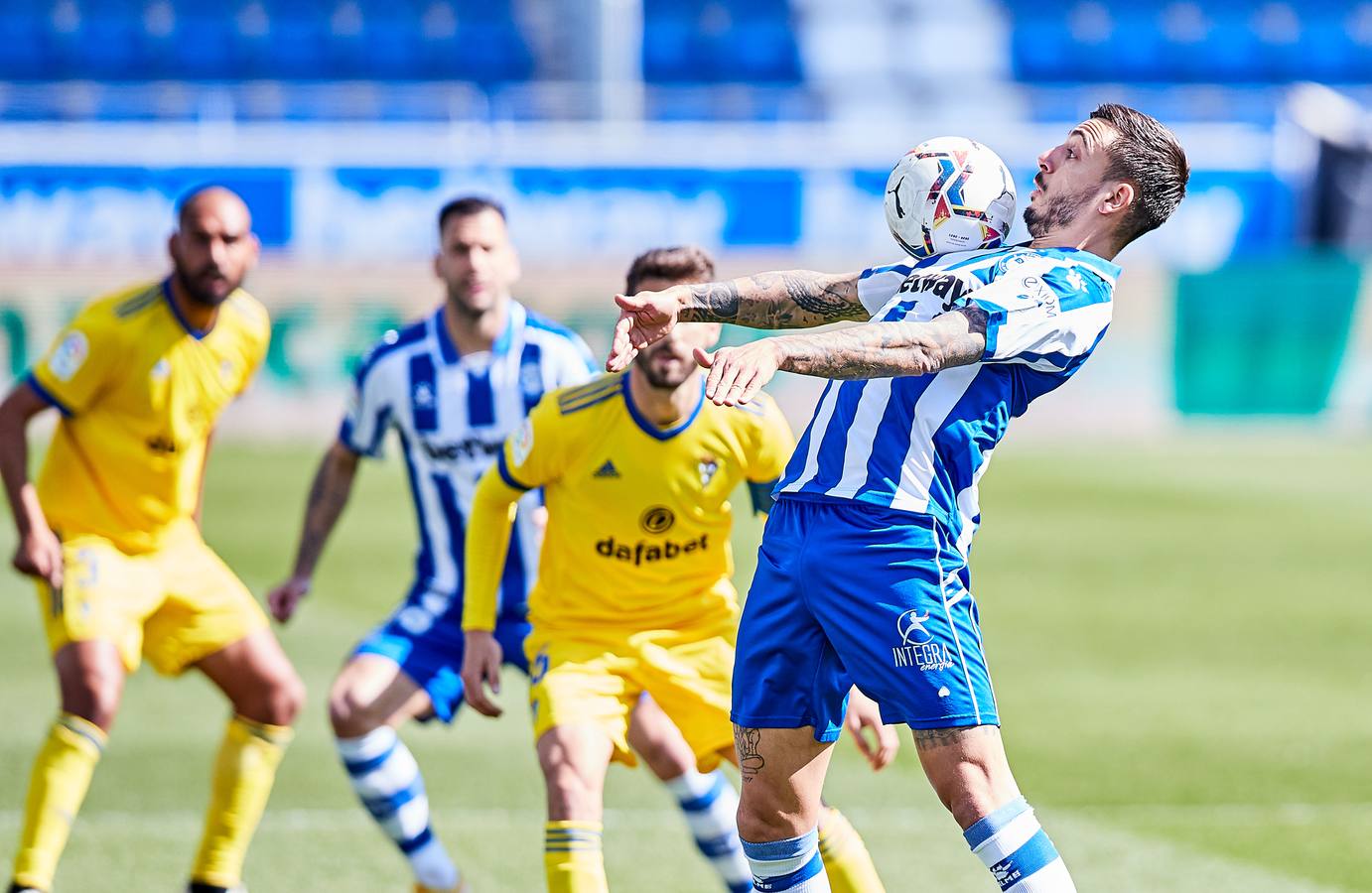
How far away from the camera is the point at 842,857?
460cm

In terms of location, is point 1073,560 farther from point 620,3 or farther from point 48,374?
point 620,3

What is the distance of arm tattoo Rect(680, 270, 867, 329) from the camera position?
4.03 meters

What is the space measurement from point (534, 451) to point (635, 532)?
14.9 inches

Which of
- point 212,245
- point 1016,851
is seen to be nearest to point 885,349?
point 1016,851

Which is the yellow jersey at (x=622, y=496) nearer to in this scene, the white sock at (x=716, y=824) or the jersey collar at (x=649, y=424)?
the jersey collar at (x=649, y=424)

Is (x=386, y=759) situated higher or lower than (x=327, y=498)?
lower

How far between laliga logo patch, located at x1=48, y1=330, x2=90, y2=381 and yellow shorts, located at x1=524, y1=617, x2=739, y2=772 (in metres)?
1.81

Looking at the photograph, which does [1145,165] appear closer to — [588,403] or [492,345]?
[588,403]

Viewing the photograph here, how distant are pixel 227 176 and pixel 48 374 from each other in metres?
15.4

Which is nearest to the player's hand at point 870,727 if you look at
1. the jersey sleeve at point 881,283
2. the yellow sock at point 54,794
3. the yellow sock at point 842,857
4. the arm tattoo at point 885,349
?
the yellow sock at point 842,857

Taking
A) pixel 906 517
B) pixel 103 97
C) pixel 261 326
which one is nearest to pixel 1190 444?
pixel 103 97

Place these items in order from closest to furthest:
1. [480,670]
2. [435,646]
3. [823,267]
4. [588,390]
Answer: [480,670], [588,390], [435,646], [823,267]

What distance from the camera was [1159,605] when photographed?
11.1 metres

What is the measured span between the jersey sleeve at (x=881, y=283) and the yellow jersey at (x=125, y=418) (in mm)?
2671
